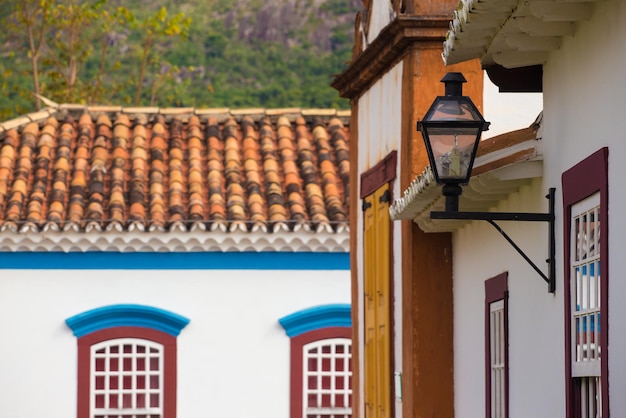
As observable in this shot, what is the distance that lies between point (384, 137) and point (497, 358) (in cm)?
299

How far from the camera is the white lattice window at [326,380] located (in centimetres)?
1555

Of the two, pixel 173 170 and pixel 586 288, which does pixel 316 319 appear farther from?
pixel 586 288

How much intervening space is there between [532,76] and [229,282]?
8.00 meters

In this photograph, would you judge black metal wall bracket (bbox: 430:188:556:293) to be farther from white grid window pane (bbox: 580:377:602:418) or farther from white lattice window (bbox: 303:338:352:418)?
white lattice window (bbox: 303:338:352:418)

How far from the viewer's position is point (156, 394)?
1533 centimetres

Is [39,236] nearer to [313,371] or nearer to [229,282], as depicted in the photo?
[229,282]

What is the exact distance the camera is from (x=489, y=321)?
328 inches

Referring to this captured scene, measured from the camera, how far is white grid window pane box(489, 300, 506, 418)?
7.98m

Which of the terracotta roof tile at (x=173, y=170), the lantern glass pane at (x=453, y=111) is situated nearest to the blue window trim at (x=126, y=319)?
the terracotta roof tile at (x=173, y=170)

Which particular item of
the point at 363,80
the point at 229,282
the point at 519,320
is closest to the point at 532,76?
the point at 519,320

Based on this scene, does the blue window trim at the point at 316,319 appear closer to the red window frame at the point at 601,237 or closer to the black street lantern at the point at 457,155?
the black street lantern at the point at 457,155

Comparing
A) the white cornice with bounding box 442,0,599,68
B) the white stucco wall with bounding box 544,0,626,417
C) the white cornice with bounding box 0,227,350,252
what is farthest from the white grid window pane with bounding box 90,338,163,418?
the white stucco wall with bounding box 544,0,626,417

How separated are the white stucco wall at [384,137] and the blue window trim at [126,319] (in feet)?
12.0

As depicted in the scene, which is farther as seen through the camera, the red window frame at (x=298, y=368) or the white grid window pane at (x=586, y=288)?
the red window frame at (x=298, y=368)
